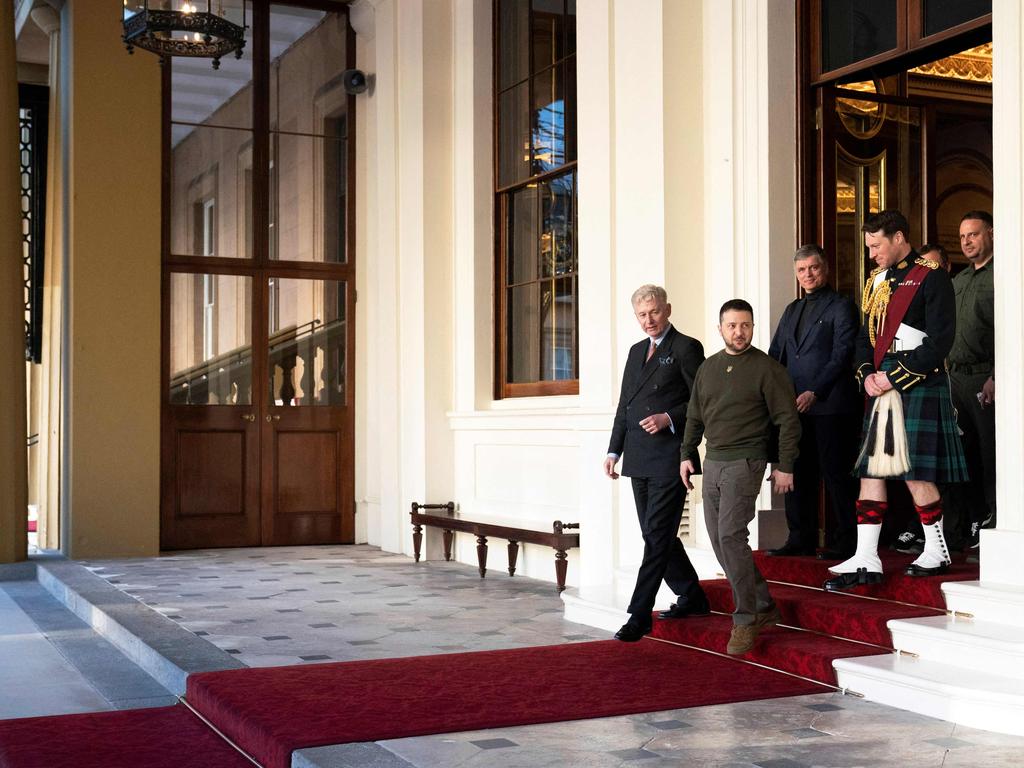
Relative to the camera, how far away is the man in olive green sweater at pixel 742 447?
15.4ft

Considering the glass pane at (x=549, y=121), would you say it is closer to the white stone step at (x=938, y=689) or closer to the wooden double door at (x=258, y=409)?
the wooden double door at (x=258, y=409)

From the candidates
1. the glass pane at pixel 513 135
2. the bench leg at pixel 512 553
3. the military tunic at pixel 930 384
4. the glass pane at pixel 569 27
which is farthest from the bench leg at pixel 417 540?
the military tunic at pixel 930 384

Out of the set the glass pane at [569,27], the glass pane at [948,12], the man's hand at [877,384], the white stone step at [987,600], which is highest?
the glass pane at [569,27]

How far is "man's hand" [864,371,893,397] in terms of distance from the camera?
4824 mm

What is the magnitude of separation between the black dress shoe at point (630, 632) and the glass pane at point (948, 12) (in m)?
2.87

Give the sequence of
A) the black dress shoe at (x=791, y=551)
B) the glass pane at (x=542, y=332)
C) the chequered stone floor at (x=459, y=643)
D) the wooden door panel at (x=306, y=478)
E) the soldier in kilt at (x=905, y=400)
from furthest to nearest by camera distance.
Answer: the wooden door panel at (x=306, y=478) → the glass pane at (x=542, y=332) → the black dress shoe at (x=791, y=551) → the soldier in kilt at (x=905, y=400) → the chequered stone floor at (x=459, y=643)

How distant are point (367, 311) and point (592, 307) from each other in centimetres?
384

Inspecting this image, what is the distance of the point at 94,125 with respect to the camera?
31.1 ft

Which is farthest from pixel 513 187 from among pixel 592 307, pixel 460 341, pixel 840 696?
pixel 840 696

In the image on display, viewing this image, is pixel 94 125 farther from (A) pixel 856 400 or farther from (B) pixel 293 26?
(A) pixel 856 400

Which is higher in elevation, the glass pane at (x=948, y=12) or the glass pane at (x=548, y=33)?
the glass pane at (x=548, y=33)

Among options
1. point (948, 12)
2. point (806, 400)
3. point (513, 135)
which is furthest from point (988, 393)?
point (513, 135)

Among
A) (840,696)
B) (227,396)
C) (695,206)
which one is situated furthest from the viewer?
(227,396)

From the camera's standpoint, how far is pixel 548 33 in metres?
8.45
